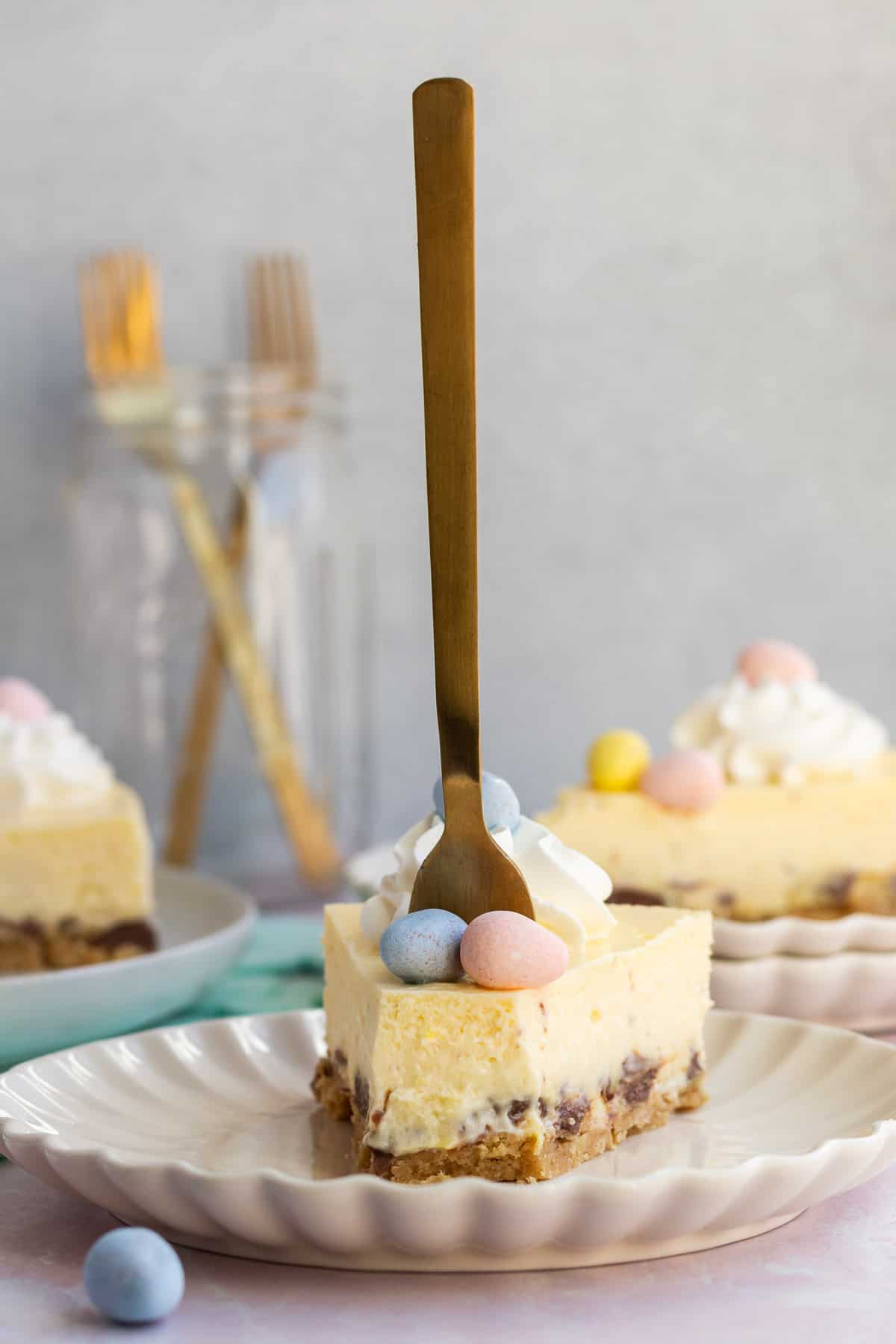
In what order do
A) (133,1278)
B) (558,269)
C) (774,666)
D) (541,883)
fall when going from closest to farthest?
(133,1278) < (541,883) < (774,666) < (558,269)

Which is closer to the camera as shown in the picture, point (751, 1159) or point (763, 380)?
point (751, 1159)

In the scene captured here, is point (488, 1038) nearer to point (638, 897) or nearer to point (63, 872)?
point (638, 897)

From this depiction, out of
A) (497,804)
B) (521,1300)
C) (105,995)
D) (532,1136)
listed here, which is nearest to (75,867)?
(105,995)

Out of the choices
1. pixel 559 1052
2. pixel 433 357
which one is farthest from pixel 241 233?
pixel 559 1052

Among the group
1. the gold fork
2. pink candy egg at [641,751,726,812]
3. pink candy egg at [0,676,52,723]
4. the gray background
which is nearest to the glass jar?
the gold fork

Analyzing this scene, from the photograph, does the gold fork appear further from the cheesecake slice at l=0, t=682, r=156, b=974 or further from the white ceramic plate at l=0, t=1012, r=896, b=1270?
the white ceramic plate at l=0, t=1012, r=896, b=1270

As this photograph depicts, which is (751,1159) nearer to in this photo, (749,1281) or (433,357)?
(749,1281)

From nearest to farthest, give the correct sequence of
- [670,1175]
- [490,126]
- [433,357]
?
[670,1175] < [433,357] < [490,126]
